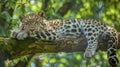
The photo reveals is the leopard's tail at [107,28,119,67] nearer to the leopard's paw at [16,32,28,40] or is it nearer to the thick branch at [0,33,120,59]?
the thick branch at [0,33,120,59]

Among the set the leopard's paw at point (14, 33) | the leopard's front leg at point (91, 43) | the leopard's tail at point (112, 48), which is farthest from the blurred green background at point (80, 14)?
the leopard's tail at point (112, 48)

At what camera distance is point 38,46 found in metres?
7.36

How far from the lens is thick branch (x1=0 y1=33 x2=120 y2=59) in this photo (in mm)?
7328

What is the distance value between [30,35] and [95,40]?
3.42ft

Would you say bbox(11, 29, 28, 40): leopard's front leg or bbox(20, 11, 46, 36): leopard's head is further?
bbox(20, 11, 46, 36): leopard's head

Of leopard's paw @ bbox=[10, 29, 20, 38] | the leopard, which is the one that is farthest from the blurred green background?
leopard's paw @ bbox=[10, 29, 20, 38]

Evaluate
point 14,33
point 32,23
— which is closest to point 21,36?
point 14,33

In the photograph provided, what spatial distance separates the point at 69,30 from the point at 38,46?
0.86 m

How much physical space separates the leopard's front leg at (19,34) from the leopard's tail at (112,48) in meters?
1.34

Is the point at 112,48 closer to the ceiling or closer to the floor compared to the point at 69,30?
closer to the floor

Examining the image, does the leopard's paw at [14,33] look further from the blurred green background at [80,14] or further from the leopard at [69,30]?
the blurred green background at [80,14]

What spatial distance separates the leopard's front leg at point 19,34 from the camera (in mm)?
7477

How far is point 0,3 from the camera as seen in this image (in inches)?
334

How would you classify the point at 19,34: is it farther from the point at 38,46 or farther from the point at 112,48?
the point at 112,48
